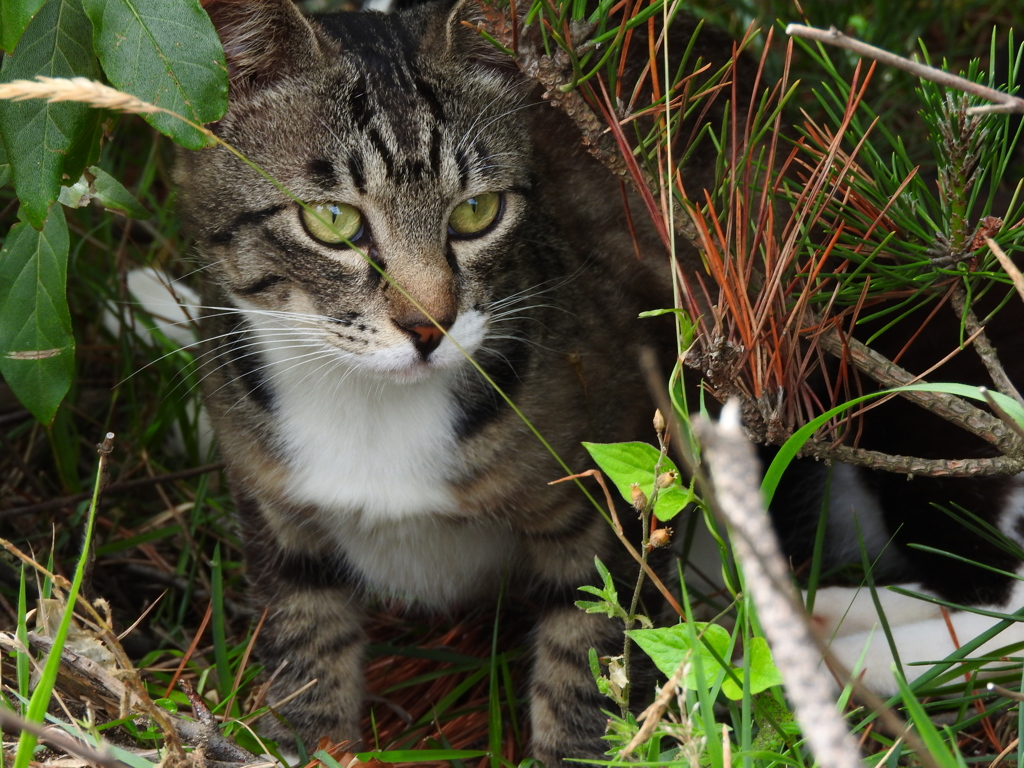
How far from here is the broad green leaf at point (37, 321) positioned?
61.6 inches

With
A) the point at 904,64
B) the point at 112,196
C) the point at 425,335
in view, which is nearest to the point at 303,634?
the point at 425,335

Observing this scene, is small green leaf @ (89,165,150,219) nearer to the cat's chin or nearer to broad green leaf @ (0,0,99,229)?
broad green leaf @ (0,0,99,229)

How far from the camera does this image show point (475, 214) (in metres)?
1.65

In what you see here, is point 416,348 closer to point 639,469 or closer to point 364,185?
point 364,185

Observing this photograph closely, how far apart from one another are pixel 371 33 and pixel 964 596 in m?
1.53

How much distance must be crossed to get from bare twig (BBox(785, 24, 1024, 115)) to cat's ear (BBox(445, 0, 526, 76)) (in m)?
0.73

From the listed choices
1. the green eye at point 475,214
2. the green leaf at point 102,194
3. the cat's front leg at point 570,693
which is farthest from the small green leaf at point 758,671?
the green leaf at point 102,194

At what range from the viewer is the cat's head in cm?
151

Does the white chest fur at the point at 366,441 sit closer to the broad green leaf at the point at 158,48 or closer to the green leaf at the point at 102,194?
the green leaf at the point at 102,194

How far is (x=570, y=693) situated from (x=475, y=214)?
86 centimetres

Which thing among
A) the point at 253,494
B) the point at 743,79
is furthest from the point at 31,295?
the point at 743,79

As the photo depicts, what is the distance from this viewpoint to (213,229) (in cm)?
166

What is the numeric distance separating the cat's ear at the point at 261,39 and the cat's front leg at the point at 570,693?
1.05 m

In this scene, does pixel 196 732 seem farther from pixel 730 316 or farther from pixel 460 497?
pixel 730 316
